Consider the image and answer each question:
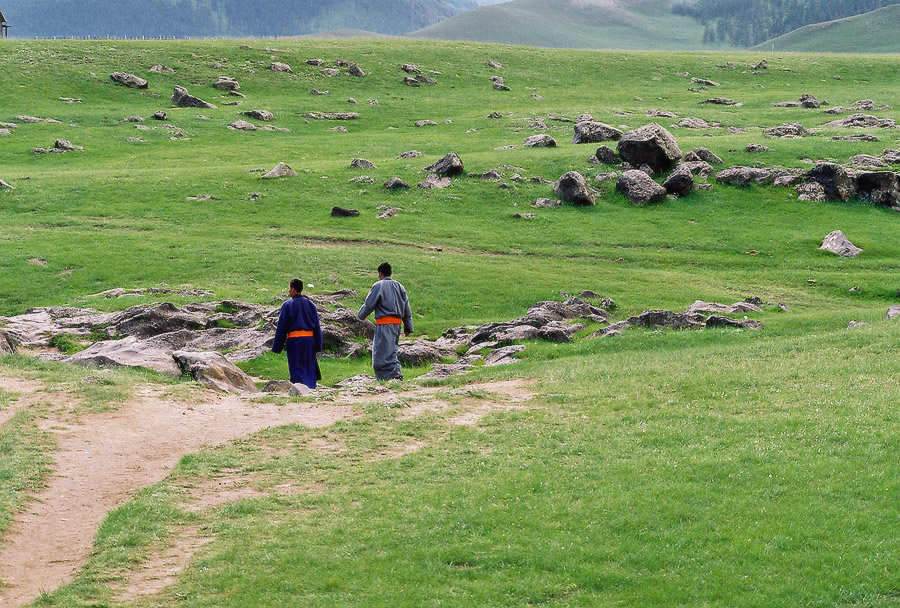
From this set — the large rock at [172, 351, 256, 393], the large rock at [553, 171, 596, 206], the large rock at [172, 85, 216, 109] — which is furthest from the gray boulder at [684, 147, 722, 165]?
the large rock at [172, 85, 216, 109]

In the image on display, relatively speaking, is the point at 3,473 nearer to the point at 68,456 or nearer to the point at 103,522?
the point at 68,456

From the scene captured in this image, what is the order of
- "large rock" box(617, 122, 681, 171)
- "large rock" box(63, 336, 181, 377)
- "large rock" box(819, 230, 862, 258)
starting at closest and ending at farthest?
"large rock" box(63, 336, 181, 377) < "large rock" box(819, 230, 862, 258) < "large rock" box(617, 122, 681, 171)

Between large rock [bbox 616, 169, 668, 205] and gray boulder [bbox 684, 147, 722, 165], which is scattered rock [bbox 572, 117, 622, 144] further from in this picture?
large rock [bbox 616, 169, 668, 205]

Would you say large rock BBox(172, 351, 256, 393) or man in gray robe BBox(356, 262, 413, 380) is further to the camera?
man in gray robe BBox(356, 262, 413, 380)

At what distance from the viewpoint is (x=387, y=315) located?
26.7 metres

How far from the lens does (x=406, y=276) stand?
4541 cm

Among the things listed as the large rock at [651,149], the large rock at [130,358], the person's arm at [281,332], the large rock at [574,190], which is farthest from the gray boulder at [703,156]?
the large rock at [130,358]

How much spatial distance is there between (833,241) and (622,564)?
155ft

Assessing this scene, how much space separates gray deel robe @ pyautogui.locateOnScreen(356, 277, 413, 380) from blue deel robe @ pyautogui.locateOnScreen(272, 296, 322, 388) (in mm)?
1756

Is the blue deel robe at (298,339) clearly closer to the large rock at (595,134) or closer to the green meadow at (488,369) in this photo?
the green meadow at (488,369)

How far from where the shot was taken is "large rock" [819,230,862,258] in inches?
2030

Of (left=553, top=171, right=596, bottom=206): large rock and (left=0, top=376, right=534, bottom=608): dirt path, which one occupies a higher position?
(left=553, top=171, right=596, bottom=206): large rock

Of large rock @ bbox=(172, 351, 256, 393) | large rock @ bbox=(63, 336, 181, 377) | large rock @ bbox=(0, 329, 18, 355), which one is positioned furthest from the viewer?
large rock @ bbox=(0, 329, 18, 355)

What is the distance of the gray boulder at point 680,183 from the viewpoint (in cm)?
6206
